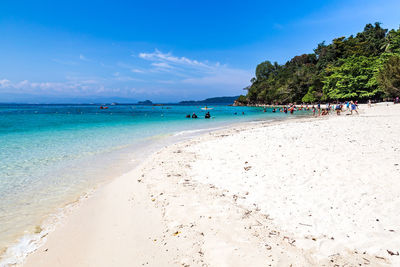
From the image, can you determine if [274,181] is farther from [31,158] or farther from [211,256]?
[31,158]

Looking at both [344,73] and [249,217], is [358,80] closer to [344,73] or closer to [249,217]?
[344,73]

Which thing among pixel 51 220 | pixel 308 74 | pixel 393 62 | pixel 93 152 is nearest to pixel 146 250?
pixel 51 220

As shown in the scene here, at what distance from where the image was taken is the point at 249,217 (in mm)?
4953

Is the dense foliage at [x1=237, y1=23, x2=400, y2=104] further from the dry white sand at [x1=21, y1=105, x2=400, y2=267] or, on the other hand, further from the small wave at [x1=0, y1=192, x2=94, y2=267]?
the small wave at [x1=0, y1=192, x2=94, y2=267]

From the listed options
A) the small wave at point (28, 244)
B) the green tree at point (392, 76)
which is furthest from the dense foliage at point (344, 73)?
the small wave at point (28, 244)

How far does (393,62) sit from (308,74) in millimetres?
50375

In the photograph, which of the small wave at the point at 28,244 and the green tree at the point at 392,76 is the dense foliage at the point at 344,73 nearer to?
the green tree at the point at 392,76

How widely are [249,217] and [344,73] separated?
259ft

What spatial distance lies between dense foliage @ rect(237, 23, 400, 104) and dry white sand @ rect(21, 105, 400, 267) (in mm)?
53787

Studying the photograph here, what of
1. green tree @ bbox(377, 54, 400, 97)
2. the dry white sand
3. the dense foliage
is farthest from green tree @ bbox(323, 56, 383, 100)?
the dry white sand

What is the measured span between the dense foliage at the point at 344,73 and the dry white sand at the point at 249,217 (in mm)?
53787

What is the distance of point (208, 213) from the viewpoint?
5273mm

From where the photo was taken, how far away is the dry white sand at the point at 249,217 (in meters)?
3.75

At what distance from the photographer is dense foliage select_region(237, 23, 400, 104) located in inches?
2132
